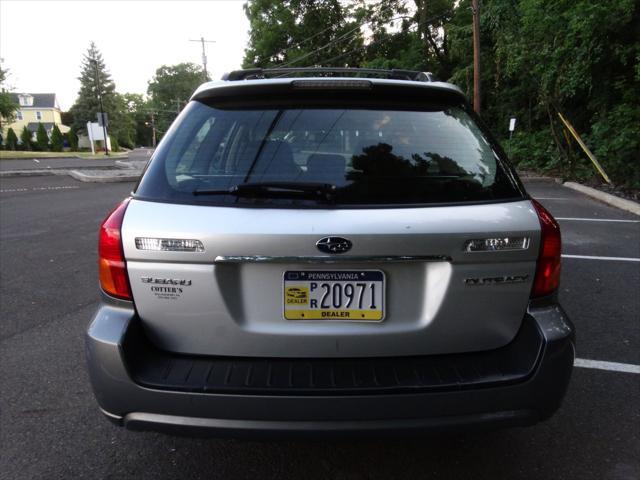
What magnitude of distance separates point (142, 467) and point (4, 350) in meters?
1.92

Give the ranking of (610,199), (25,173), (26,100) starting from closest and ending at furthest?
(610,199) → (25,173) → (26,100)

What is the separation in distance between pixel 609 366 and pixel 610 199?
28.5 ft

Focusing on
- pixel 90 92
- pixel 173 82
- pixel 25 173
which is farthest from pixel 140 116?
pixel 25 173

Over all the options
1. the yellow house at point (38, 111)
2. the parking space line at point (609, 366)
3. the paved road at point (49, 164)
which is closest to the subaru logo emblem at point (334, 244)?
the parking space line at point (609, 366)

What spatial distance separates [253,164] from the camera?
204cm

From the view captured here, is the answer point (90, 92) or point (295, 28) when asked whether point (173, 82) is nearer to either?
point (90, 92)

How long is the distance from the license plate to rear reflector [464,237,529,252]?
350 millimetres

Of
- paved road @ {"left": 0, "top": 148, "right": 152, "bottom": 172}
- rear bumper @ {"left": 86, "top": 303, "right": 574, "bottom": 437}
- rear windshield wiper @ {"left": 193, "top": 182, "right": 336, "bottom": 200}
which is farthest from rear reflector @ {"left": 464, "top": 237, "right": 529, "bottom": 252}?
paved road @ {"left": 0, "top": 148, "right": 152, "bottom": 172}

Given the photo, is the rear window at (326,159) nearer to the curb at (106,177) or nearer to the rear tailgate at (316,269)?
the rear tailgate at (316,269)

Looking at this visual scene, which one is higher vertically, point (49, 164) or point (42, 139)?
point (42, 139)

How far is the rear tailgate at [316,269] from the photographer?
5.93ft

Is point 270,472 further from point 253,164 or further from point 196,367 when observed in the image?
point 253,164

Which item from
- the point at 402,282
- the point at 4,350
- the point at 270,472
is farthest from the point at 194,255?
the point at 4,350

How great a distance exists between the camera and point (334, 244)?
1789 millimetres
